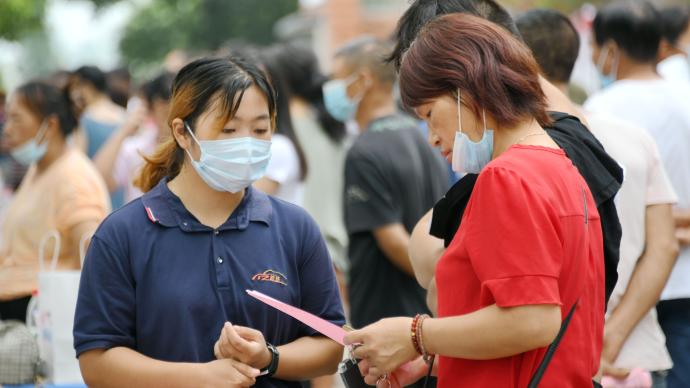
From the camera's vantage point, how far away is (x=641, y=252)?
403cm

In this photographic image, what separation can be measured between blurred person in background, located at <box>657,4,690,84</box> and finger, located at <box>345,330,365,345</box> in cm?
390

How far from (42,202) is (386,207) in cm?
173

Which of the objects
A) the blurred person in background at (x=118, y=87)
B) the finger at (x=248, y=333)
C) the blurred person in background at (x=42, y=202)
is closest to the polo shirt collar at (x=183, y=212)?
the finger at (x=248, y=333)

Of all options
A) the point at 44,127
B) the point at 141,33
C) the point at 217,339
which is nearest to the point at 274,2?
the point at 141,33

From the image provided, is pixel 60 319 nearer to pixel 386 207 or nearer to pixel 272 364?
pixel 272 364

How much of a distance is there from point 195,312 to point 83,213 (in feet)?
7.02

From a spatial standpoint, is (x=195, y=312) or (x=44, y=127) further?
(x=44, y=127)

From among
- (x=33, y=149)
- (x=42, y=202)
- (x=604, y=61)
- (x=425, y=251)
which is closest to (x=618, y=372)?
(x=425, y=251)

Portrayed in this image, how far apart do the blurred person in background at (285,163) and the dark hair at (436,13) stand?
2249 mm

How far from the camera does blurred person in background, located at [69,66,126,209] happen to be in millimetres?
8531

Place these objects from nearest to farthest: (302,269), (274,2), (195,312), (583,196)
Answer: (583,196) < (195,312) < (302,269) < (274,2)

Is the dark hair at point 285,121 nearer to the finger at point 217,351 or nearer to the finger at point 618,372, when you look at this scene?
the finger at point 618,372

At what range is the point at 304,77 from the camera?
21.9 ft

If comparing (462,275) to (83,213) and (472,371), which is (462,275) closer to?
(472,371)
